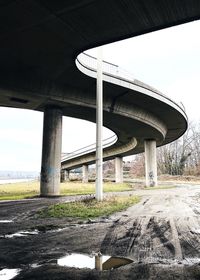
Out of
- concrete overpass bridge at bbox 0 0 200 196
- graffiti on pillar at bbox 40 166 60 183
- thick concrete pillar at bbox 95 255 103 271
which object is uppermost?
concrete overpass bridge at bbox 0 0 200 196

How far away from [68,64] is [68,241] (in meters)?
13.4

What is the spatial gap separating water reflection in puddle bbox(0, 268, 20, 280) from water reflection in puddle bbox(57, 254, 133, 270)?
89 cm

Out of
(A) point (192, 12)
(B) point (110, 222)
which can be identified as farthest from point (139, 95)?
(B) point (110, 222)

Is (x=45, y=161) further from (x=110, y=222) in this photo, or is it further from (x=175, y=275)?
(x=175, y=275)

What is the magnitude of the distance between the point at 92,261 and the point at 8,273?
1664 mm

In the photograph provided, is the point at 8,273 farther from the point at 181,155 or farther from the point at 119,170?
the point at 181,155

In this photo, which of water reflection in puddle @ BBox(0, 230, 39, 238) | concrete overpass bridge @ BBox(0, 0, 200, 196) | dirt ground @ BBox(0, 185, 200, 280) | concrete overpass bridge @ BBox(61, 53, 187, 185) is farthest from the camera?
concrete overpass bridge @ BBox(61, 53, 187, 185)

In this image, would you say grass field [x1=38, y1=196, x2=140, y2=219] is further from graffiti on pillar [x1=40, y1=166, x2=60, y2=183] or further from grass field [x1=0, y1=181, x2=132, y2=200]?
graffiti on pillar [x1=40, y1=166, x2=60, y2=183]

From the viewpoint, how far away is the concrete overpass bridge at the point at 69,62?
1170cm

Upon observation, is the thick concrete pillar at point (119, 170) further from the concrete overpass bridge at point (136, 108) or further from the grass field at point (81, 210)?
the grass field at point (81, 210)

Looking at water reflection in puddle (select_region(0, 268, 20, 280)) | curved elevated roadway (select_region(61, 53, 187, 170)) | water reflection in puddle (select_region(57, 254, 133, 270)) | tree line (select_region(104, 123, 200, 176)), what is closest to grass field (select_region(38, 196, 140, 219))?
water reflection in puddle (select_region(57, 254, 133, 270))

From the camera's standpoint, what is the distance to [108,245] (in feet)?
24.0

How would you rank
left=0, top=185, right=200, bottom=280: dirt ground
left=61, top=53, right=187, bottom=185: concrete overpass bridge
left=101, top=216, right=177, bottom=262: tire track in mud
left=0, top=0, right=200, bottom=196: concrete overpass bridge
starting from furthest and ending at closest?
1. left=61, top=53, right=187, bottom=185: concrete overpass bridge
2. left=0, top=0, right=200, bottom=196: concrete overpass bridge
3. left=101, top=216, right=177, bottom=262: tire track in mud
4. left=0, top=185, right=200, bottom=280: dirt ground

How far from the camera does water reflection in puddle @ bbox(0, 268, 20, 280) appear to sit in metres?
4.86
